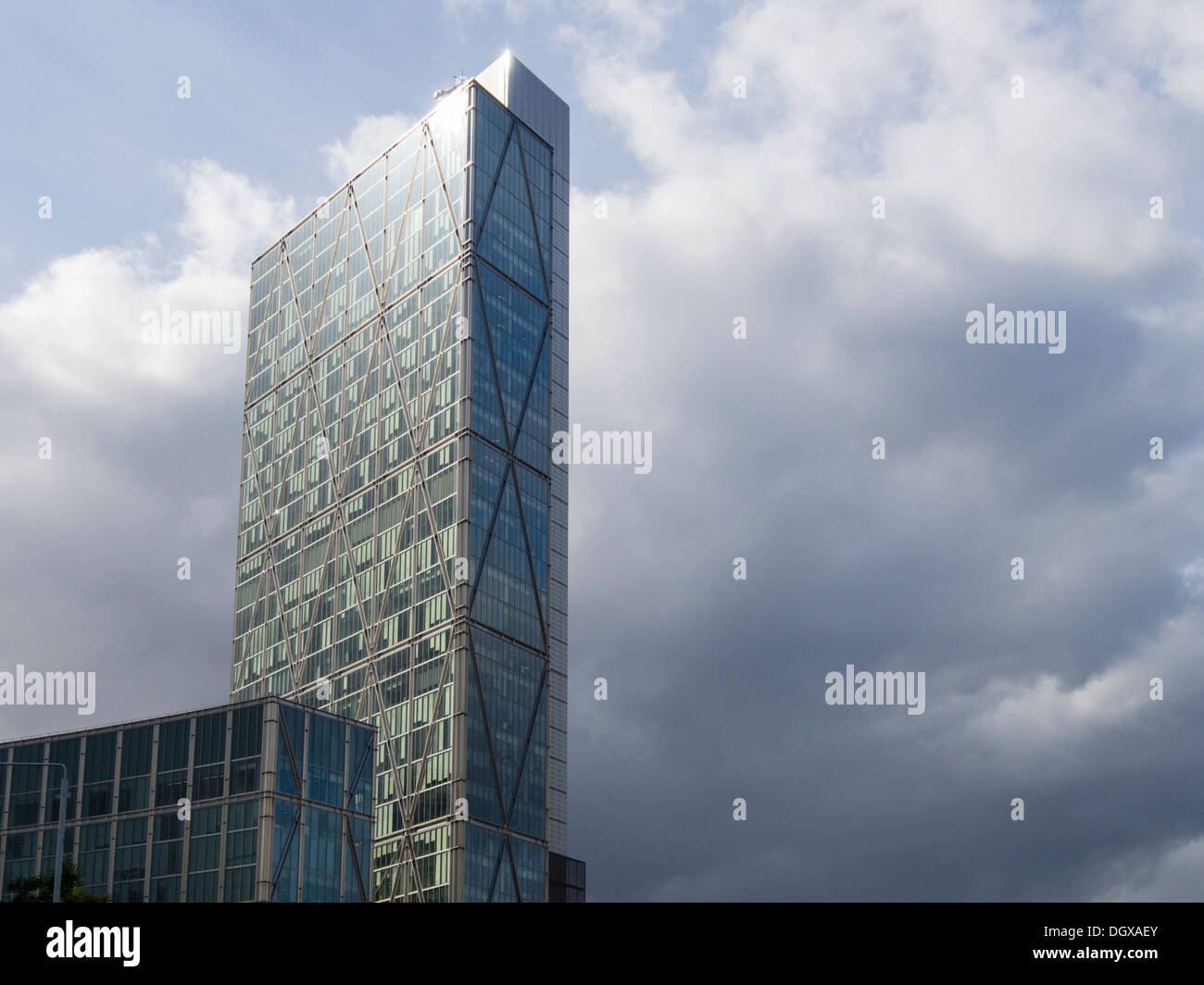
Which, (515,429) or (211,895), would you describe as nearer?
(211,895)

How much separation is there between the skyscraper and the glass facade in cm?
3391

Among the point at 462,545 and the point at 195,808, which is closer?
the point at 195,808

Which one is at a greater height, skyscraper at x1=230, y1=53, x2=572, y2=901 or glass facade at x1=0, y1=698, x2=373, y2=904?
skyscraper at x1=230, y1=53, x2=572, y2=901

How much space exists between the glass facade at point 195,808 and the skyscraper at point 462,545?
3391 centimetres

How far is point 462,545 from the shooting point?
17350 centimetres

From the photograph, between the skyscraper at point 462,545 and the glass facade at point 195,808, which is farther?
the skyscraper at point 462,545

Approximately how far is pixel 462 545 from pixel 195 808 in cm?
5364

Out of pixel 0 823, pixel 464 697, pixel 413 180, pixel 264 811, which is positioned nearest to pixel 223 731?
pixel 264 811

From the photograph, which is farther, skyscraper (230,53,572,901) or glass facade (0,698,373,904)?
skyscraper (230,53,572,901)

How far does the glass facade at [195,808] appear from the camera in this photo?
125m

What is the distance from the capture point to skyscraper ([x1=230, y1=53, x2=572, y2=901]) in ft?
554

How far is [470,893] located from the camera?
161500 millimetres
